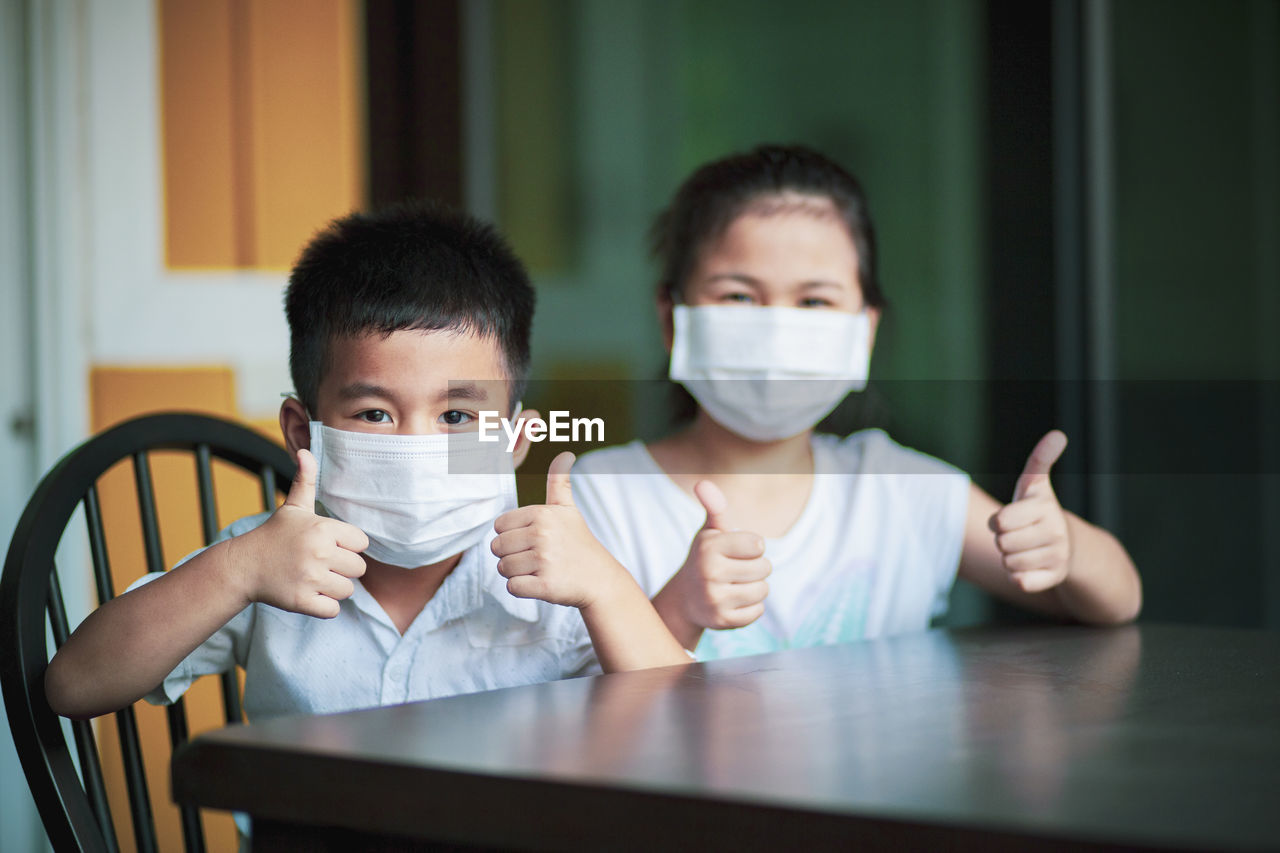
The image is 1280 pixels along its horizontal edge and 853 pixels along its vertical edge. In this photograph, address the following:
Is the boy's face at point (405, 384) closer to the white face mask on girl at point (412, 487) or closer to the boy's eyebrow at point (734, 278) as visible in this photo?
the white face mask on girl at point (412, 487)

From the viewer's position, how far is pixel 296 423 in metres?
0.92

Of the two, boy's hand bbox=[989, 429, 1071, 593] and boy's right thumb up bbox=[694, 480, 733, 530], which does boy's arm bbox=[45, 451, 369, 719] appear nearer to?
boy's right thumb up bbox=[694, 480, 733, 530]

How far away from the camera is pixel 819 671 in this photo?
688 millimetres

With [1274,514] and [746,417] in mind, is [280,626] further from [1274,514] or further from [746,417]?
[1274,514]

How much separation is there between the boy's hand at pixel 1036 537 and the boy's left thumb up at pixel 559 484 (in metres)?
Result: 0.37

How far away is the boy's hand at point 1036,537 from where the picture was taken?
3.10ft

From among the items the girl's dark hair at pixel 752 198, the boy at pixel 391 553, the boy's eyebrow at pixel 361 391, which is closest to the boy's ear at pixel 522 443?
the boy at pixel 391 553

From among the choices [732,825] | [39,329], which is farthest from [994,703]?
[39,329]

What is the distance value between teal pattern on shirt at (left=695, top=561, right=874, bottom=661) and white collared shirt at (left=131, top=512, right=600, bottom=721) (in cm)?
24

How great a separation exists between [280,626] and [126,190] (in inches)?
40.7

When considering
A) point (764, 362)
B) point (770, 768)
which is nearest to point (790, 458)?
point (764, 362)

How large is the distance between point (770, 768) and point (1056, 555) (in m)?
0.61

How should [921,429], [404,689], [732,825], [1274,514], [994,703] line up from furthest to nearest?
[1274,514] < [921,429] < [404,689] < [994,703] < [732,825]

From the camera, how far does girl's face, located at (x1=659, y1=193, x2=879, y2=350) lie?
1.16 meters
